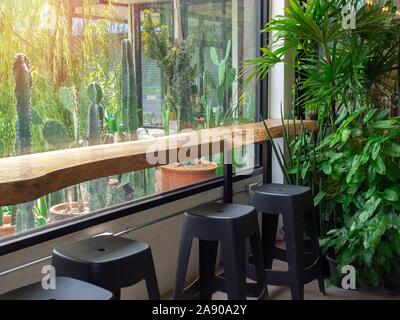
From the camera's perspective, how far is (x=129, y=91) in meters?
2.55

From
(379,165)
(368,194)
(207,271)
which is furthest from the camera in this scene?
(368,194)

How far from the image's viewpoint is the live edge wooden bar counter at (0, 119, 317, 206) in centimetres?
129

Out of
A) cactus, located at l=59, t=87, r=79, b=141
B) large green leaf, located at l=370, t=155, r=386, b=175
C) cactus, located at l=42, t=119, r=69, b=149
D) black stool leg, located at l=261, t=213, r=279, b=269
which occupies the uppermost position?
cactus, located at l=59, t=87, r=79, b=141

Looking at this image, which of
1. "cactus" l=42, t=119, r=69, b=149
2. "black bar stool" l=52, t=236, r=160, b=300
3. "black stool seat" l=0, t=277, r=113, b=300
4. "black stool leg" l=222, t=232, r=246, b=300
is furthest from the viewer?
"cactus" l=42, t=119, r=69, b=149

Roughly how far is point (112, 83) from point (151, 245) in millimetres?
921

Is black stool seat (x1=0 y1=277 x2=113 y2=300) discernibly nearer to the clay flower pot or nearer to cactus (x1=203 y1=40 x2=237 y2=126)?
the clay flower pot

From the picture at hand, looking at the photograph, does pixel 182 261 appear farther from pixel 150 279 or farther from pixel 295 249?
pixel 295 249

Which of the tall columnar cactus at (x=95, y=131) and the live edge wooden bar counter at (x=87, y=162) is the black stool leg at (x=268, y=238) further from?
the tall columnar cactus at (x=95, y=131)

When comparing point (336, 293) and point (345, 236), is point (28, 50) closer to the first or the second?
point (345, 236)

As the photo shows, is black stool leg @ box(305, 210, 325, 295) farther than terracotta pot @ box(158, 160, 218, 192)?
No

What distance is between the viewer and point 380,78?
3068 mm

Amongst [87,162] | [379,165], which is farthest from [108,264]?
[379,165]

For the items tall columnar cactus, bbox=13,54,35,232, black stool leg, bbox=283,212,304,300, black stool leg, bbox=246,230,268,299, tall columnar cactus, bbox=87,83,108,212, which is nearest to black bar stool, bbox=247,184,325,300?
black stool leg, bbox=283,212,304,300

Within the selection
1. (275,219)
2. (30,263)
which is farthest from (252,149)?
(30,263)
